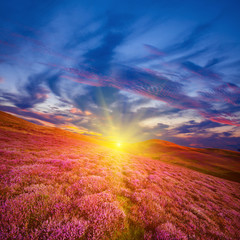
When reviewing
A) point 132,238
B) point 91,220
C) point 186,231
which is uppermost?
point 91,220

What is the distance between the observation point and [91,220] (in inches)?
120

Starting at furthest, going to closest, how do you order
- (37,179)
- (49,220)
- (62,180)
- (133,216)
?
1. (62,180)
2. (37,179)
3. (133,216)
4. (49,220)

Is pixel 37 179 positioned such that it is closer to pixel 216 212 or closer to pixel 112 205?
pixel 112 205

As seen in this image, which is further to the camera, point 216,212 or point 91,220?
point 216,212

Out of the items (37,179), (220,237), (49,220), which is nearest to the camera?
(49,220)

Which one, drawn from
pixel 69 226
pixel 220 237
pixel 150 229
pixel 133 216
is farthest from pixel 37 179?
pixel 220 237

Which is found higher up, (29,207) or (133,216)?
(29,207)

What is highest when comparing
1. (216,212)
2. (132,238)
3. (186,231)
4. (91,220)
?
(91,220)

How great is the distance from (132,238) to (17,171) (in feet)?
22.2

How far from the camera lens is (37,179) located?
4969 millimetres

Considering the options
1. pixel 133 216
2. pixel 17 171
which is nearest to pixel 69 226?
pixel 133 216

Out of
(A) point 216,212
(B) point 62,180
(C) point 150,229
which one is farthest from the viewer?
(A) point 216,212

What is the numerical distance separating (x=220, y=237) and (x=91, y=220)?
558cm

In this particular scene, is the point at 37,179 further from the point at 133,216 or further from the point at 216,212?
the point at 216,212
